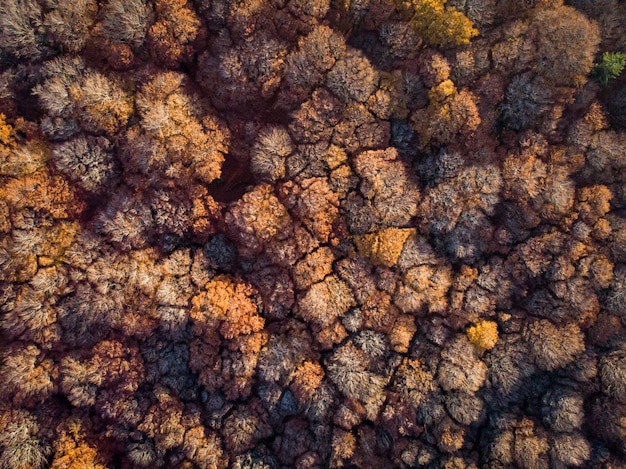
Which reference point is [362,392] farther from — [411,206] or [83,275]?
[83,275]

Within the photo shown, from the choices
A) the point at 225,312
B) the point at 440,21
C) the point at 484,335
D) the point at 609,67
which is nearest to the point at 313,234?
the point at 225,312

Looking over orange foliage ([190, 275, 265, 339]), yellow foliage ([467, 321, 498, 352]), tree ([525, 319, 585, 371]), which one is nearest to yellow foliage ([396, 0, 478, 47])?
yellow foliage ([467, 321, 498, 352])

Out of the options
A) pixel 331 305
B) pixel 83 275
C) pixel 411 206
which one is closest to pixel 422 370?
pixel 331 305

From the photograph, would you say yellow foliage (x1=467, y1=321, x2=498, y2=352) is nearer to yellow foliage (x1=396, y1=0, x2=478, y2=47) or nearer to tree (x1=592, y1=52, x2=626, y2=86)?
tree (x1=592, y1=52, x2=626, y2=86)

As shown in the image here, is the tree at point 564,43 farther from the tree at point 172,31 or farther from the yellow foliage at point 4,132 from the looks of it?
the yellow foliage at point 4,132

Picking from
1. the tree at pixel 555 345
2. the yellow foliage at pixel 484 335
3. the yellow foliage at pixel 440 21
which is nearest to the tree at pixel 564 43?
the yellow foliage at pixel 440 21
